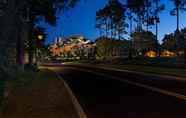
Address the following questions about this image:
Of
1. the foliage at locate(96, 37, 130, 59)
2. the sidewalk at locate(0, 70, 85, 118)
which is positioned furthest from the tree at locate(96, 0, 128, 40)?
the sidewalk at locate(0, 70, 85, 118)

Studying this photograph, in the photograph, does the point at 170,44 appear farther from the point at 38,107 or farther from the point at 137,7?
the point at 38,107

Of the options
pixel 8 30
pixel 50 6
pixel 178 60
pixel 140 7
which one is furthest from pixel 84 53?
pixel 8 30

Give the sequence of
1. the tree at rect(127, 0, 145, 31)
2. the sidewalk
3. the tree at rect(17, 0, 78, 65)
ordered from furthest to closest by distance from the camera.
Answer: the tree at rect(127, 0, 145, 31), the tree at rect(17, 0, 78, 65), the sidewalk

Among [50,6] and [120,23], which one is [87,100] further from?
[120,23]

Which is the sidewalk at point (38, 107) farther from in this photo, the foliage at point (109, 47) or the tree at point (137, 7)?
the foliage at point (109, 47)

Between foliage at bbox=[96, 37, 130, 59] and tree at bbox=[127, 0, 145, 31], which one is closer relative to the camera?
tree at bbox=[127, 0, 145, 31]

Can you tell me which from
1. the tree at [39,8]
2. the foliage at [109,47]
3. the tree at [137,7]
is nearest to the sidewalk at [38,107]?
the tree at [39,8]

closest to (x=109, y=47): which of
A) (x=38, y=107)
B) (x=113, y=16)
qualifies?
(x=113, y=16)

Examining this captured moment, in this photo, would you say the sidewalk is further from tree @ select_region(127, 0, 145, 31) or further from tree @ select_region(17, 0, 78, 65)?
tree @ select_region(127, 0, 145, 31)

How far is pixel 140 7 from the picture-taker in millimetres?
102688

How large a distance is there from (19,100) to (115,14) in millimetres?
102420

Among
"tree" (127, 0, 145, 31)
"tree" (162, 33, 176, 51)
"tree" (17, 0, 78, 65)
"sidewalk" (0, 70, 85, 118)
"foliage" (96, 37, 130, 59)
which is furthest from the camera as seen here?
"foliage" (96, 37, 130, 59)

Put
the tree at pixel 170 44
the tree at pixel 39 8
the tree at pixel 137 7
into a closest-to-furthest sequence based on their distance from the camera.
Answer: the tree at pixel 39 8 → the tree at pixel 137 7 → the tree at pixel 170 44

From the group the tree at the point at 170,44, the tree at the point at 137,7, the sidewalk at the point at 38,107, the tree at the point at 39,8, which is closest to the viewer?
the sidewalk at the point at 38,107
